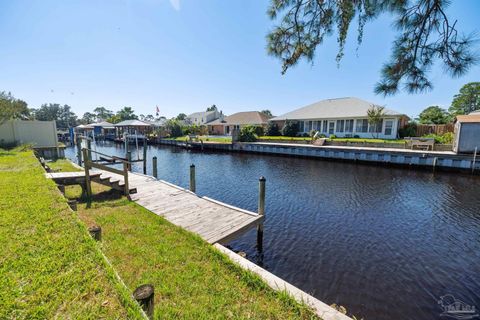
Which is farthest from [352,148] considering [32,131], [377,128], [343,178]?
[32,131]

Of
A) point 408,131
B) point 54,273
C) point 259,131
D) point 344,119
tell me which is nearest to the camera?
point 54,273

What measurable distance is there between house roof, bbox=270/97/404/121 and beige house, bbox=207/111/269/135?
21.5 feet

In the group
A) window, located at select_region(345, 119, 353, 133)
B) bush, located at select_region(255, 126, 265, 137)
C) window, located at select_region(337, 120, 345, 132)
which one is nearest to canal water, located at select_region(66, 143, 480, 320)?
window, located at select_region(345, 119, 353, 133)

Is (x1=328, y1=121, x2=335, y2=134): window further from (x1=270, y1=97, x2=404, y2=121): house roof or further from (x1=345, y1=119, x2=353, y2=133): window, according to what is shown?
(x1=345, y1=119, x2=353, y2=133): window

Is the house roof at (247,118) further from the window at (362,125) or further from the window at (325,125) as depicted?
the window at (362,125)

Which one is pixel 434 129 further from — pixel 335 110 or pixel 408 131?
pixel 335 110

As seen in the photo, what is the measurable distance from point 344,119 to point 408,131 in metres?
6.59

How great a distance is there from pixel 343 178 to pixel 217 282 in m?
13.1

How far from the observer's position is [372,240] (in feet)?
21.7

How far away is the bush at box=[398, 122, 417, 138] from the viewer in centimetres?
2411

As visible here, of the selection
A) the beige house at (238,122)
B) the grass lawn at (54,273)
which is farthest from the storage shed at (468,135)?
the beige house at (238,122)

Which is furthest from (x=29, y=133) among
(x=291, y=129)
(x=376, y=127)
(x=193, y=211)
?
(x=376, y=127)

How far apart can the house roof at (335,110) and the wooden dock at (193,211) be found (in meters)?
24.6

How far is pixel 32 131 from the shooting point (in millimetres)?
16891
